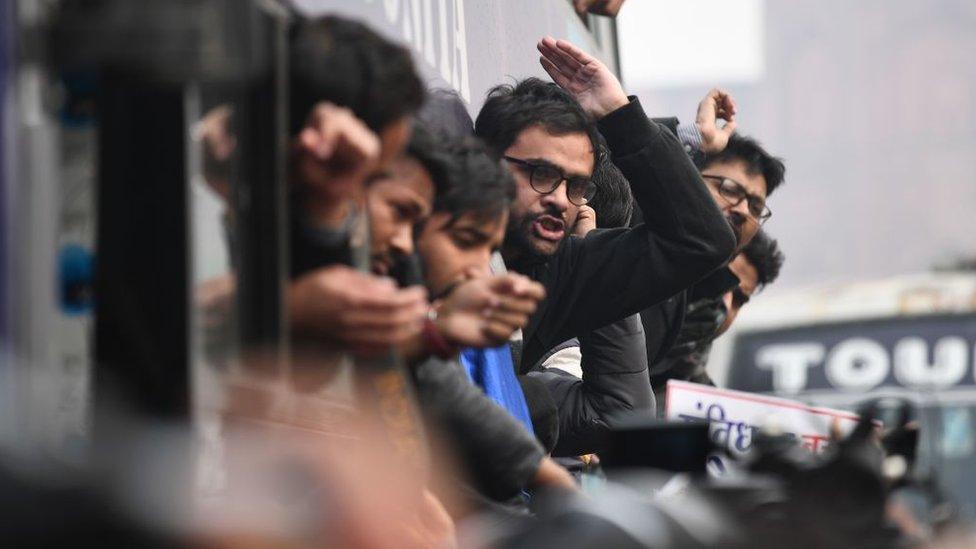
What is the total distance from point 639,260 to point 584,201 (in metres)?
0.21

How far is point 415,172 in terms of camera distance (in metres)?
2.32

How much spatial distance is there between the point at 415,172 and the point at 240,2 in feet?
2.71

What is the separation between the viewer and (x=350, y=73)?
187cm

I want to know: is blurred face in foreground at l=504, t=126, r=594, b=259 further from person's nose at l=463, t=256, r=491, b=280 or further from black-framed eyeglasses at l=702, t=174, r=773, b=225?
black-framed eyeglasses at l=702, t=174, r=773, b=225

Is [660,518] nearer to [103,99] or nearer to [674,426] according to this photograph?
[674,426]

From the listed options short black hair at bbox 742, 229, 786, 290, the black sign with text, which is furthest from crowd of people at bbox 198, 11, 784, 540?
the black sign with text

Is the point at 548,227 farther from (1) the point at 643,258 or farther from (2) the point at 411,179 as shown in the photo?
(2) the point at 411,179

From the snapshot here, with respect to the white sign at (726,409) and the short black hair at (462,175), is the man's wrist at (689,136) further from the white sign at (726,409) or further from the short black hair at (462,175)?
the short black hair at (462,175)

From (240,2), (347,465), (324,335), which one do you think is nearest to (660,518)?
(347,465)

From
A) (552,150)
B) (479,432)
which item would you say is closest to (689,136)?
(552,150)

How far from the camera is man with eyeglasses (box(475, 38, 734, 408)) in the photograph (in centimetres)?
339

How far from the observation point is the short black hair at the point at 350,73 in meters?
1.77

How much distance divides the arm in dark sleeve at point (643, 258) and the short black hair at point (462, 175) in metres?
1.12

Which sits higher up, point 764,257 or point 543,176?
point 543,176
